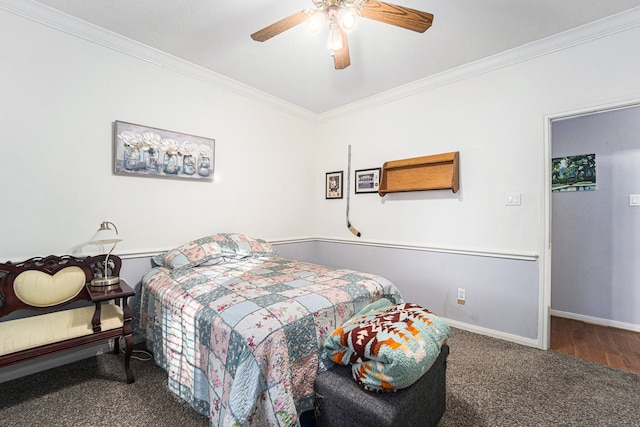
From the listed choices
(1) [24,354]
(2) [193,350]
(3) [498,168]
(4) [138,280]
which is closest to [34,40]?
(4) [138,280]

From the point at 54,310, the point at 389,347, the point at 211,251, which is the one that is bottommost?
the point at 54,310

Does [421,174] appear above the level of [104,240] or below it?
above

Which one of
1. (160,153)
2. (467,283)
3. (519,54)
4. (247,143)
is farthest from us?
(247,143)

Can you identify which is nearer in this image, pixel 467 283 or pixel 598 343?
pixel 598 343

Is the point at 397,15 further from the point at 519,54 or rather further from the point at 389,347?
the point at 389,347

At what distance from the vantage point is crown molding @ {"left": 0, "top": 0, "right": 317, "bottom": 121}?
1979 mm

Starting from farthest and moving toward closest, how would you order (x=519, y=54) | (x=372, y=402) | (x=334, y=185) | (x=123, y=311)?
(x=334, y=185) < (x=519, y=54) < (x=123, y=311) < (x=372, y=402)

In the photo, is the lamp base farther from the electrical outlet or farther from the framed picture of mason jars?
the electrical outlet

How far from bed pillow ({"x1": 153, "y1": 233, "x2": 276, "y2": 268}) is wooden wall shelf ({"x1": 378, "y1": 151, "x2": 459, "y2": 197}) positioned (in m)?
1.56

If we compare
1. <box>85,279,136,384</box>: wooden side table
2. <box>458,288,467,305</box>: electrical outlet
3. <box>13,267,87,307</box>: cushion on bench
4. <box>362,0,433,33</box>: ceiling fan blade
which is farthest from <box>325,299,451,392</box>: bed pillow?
<box>13,267,87,307</box>: cushion on bench

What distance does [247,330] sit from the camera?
1307 mm

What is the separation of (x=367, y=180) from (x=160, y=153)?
227cm

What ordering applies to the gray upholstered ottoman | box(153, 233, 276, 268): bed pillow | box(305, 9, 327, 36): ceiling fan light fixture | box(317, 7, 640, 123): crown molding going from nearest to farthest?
the gray upholstered ottoman
box(305, 9, 327, 36): ceiling fan light fixture
box(317, 7, 640, 123): crown molding
box(153, 233, 276, 268): bed pillow

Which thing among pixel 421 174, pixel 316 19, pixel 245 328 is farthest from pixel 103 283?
pixel 421 174
